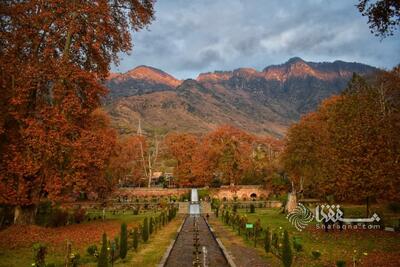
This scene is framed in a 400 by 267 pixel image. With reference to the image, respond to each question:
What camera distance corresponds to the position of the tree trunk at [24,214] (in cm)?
2116

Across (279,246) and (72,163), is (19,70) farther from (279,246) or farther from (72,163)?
(279,246)

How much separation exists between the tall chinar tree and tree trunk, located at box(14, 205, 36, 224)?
5 cm

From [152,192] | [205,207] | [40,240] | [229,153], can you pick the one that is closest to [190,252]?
[40,240]

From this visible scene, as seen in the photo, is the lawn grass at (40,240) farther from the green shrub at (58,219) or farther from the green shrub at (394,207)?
the green shrub at (394,207)

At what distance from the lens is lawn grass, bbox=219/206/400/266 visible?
15539 millimetres

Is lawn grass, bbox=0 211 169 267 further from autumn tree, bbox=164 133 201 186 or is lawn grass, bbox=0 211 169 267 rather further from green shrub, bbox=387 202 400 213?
autumn tree, bbox=164 133 201 186

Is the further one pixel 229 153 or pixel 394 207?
pixel 229 153

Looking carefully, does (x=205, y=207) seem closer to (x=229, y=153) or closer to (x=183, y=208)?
(x=183, y=208)

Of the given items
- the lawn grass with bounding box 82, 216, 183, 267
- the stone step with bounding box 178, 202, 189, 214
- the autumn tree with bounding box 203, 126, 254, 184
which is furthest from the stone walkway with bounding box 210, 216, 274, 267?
the autumn tree with bounding box 203, 126, 254, 184

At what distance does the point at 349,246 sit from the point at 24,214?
57.8 feet

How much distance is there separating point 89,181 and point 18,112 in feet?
17.9

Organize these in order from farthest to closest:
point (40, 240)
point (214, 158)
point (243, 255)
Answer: point (214, 158)
point (40, 240)
point (243, 255)

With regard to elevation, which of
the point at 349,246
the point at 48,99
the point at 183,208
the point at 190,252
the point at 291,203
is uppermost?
the point at 48,99

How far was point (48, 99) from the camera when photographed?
75.0ft
